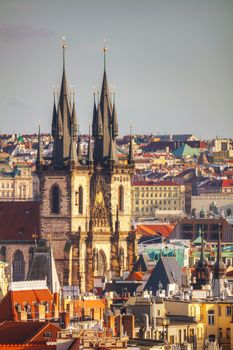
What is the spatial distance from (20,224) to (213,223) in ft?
113

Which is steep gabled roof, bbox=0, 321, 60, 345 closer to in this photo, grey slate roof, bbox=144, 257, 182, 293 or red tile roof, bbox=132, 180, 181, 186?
grey slate roof, bbox=144, 257, 182, 293

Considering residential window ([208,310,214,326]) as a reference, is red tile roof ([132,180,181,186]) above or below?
above

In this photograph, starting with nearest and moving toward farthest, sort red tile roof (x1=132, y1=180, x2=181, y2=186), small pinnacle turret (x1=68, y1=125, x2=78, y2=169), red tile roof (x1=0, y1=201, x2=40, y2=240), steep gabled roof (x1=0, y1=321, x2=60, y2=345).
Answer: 1. steep gabled roof (x1=0, y1=321, x2=60, y2=345)
2. small pinnacle turret (x1=68, y1=125, x2=78, y2=169)
3. red tile roof (x1=0, y1=201, x2=40, y2=240)
4. red tile roof (x1=132, y1=180, x2=181, y2=186)

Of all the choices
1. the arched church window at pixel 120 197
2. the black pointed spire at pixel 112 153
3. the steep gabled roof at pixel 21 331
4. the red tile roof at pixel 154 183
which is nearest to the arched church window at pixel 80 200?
the black pointed spire at pixel 112 153

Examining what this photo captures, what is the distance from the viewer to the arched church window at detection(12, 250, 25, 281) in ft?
344

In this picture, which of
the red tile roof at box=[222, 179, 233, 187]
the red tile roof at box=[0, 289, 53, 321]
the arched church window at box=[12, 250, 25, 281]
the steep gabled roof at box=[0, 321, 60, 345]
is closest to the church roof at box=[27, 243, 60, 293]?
the arched church window at box=[12, 250, 25, 281]

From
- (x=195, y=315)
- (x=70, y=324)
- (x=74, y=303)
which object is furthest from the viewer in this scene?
(x=74, y=303)

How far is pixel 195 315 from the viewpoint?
73688 mm

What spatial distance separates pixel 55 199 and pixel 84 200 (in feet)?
3.88

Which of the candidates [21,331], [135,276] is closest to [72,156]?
[135,276]

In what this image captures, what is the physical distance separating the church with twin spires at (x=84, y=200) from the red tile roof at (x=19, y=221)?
965mm

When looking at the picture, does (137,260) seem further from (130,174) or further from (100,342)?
(100,342)

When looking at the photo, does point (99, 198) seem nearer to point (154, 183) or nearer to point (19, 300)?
point (19, 300)

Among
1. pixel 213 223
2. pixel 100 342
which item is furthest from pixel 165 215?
pixel 100 342
